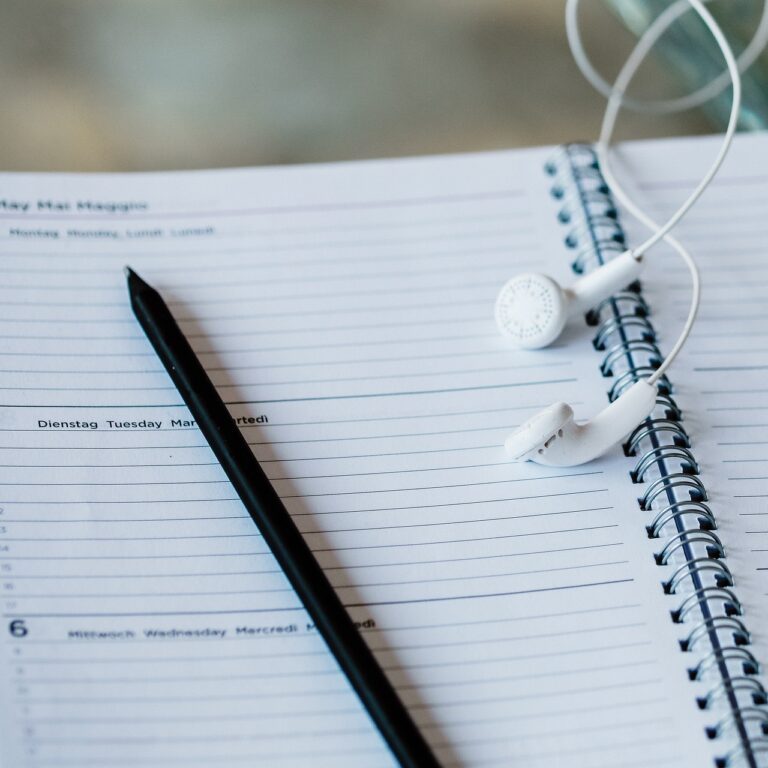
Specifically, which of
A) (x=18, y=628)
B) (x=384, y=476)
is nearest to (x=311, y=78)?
(x=384, y=476)

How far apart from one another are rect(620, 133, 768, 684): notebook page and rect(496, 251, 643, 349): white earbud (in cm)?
4

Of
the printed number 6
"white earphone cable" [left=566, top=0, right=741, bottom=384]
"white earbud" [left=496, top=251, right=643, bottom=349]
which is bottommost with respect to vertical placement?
the printed number 6

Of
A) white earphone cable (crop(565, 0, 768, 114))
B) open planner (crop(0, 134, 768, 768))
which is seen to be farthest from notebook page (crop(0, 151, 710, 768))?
white earphone cable (crop(565, 0, 768, 114))

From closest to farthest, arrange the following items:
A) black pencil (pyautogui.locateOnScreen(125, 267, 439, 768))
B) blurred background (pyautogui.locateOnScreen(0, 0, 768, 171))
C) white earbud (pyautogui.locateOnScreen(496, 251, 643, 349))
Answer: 1. black pencil (pyautogui.locateOnScreen(125, 267, 439, 768))
2. white earbud (pyautogui.locateOnScreen(496, 251, 643, 349))
3. blurred background (pyautogui.locateOnScreen(0, 0, 768, 171))

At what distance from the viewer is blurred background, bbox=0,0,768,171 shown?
811 mm

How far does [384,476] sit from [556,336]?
0.15 meters

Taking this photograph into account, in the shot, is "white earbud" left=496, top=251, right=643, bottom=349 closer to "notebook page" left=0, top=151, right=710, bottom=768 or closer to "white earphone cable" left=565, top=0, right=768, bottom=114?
"notebook page" left=0, top=151, right=710, bottom=768

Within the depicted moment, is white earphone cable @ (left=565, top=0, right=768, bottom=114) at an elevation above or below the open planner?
above

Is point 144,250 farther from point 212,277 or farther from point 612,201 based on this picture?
point 612,201

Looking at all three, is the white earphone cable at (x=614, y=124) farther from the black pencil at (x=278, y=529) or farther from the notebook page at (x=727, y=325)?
the black pencil at (x=278, y=529)

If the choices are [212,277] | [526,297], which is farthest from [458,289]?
[212,277]

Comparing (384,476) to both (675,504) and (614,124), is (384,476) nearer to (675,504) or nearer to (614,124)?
(675,504)

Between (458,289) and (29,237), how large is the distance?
0.28 m

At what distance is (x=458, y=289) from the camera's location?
2.27 feet
